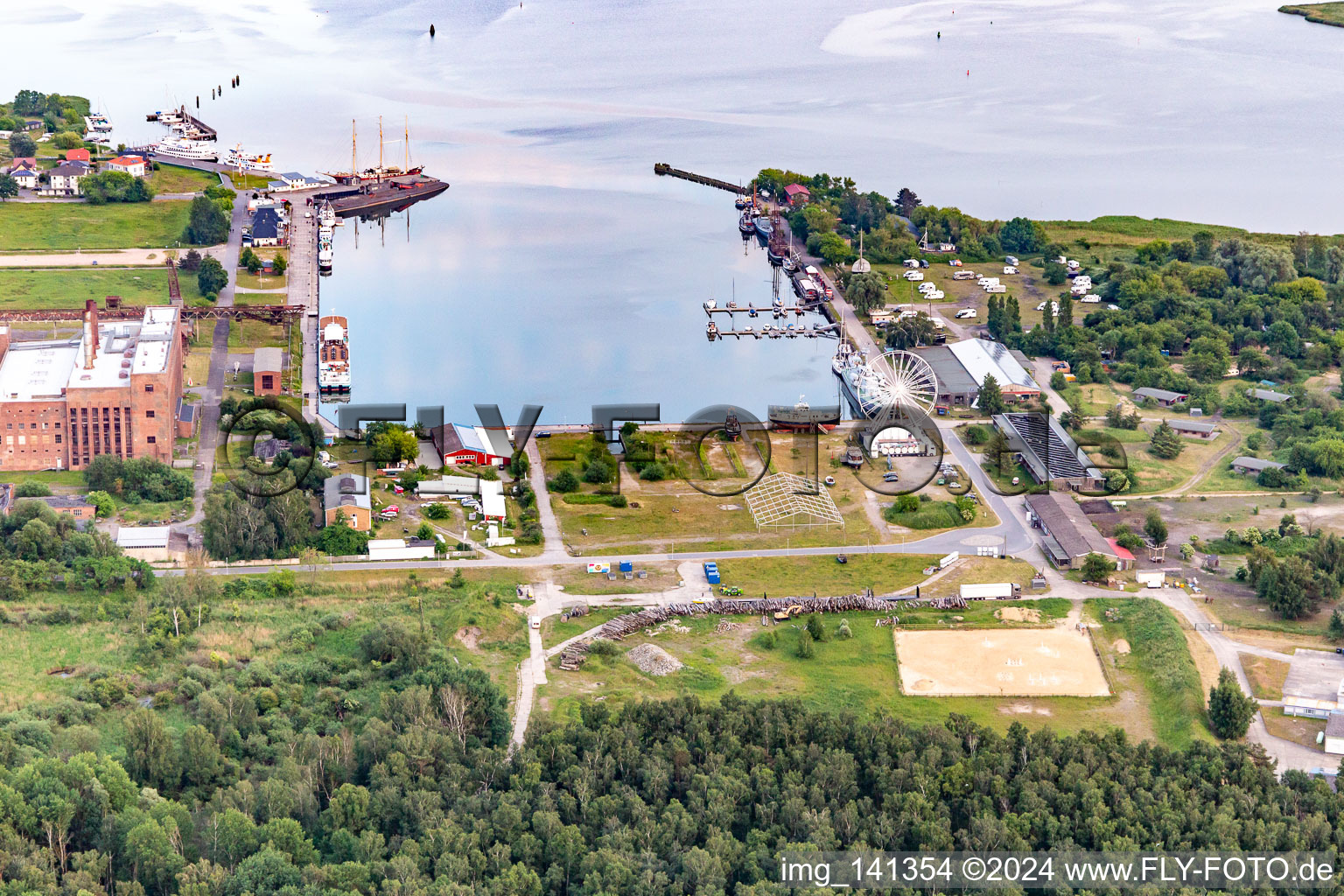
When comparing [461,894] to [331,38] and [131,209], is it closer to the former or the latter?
[131,209]

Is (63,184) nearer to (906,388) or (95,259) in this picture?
(95,259)

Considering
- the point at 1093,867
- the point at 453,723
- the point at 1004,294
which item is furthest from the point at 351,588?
the point at 1004,294

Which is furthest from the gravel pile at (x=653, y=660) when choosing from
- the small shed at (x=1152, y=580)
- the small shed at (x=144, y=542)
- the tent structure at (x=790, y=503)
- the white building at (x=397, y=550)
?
the small shed at (x=144, y=542)

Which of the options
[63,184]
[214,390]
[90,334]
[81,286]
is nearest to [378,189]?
[63,184]

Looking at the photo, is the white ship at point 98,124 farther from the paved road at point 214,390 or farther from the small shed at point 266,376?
the small shed at point 266,376

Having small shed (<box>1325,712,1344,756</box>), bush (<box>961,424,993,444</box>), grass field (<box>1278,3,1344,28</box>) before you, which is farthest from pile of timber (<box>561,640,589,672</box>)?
grass field (<box>1278,3,1344,28</box>)

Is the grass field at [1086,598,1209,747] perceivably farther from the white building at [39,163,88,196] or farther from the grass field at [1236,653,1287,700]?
the white building at [39,163,88,196]
